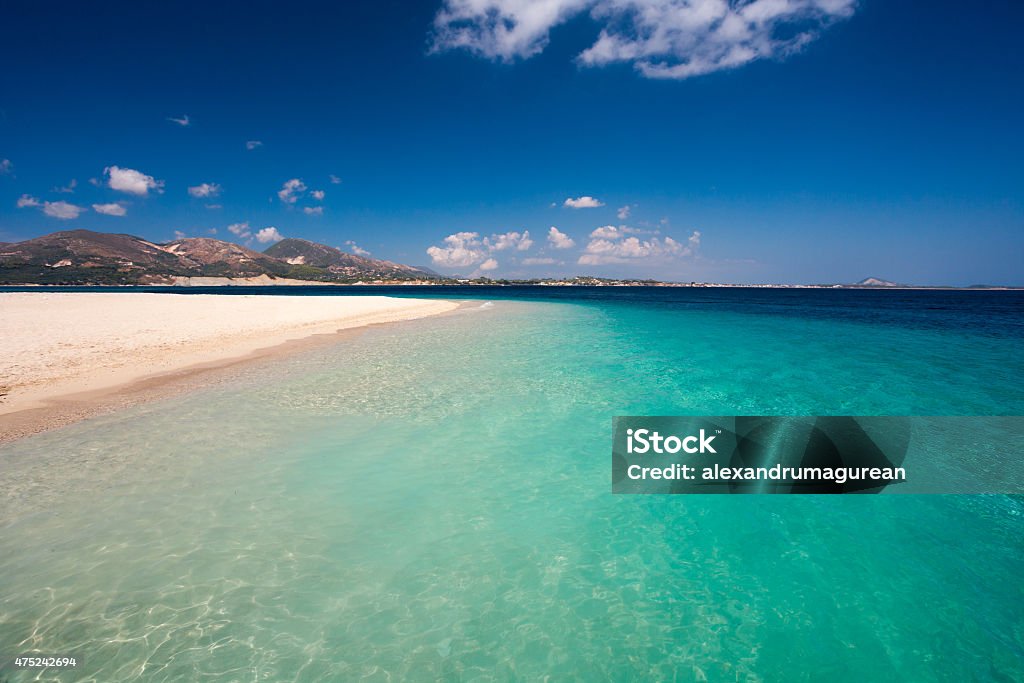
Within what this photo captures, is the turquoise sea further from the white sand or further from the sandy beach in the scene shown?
the white sand

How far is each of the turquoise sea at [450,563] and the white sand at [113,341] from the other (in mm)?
5317

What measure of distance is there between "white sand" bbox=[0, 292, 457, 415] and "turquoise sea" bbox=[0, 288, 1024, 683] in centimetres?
532

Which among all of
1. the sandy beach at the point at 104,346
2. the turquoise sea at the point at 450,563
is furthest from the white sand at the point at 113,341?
the turquoise sea at the point at 450,563

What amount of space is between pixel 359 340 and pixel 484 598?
83.7ft

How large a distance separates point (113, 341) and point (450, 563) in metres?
25.6

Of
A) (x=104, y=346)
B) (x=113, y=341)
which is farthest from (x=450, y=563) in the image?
(x=113, y=341)

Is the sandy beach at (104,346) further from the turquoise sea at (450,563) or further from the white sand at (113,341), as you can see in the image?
the turquoise sea at (450,563)

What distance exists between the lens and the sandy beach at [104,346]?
1367cm

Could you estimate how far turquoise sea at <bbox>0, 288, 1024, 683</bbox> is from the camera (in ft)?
16.4

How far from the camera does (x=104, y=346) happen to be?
69.4 feet

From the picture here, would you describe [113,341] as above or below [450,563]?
above

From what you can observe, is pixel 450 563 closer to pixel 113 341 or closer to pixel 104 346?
pixel 104 346

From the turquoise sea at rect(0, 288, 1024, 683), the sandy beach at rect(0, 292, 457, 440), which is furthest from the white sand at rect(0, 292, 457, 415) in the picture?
the turquoise sea at rect(0, 288, 1024, 683)

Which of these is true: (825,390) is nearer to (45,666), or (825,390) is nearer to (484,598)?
(484,598)
